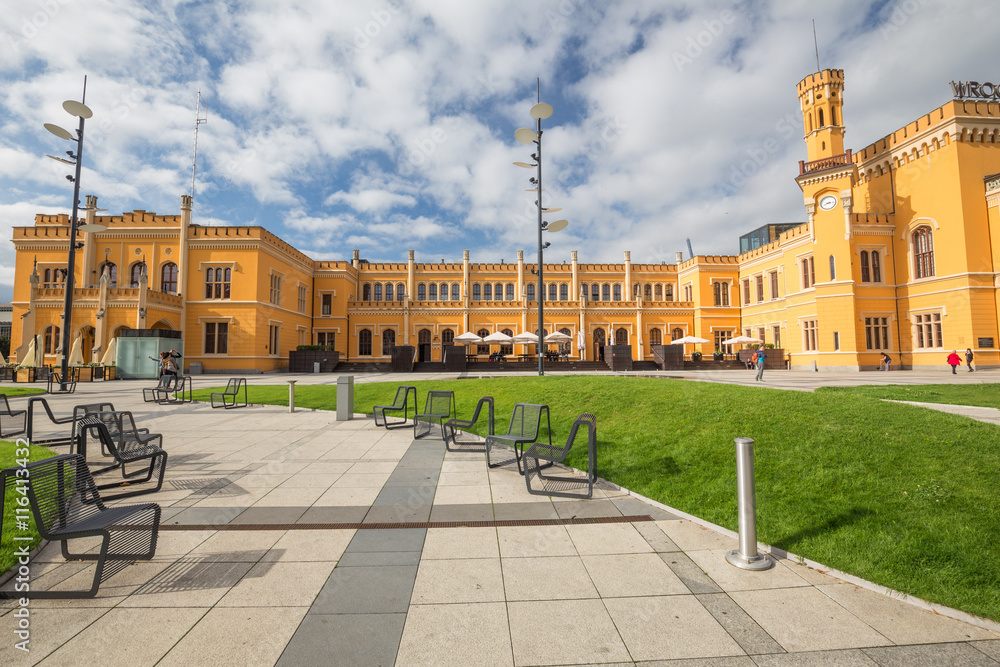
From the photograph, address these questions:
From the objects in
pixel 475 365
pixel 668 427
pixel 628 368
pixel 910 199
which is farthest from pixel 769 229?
pixel 668 427

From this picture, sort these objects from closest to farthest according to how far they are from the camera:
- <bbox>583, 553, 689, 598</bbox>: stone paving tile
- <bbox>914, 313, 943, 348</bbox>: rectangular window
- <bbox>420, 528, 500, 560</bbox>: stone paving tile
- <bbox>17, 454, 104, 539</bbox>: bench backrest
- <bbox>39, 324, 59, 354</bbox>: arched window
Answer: <bbox>17, 454, 104, 539</bbox>: bench backrest < <bbox>583, 553, 689, 598</bbox>: stone paving tile < <bbox>420, 528, 500, 560</bbox>: stone paving tile < <bbox>914, 313, 943, 348</bbox>: rectangular window < <bbox>39, 324, 59, 354</bbox>: arched window

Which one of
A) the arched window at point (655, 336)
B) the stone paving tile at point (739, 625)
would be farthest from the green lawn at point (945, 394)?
the arched window at point (655, 336)

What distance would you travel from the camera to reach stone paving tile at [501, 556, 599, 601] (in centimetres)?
306

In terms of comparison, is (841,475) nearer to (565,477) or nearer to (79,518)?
(565,477)

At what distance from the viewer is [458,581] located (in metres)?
3.23

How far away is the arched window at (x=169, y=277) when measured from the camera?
101 feet

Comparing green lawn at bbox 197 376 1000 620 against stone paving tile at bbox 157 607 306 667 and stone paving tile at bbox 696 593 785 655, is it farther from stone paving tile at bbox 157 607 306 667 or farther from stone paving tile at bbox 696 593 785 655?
stone paving tile at bbox 157 607 306 667

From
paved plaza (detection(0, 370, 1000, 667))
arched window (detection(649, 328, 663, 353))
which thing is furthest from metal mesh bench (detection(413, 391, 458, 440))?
arched window (detection(649, 328, 663, 353))

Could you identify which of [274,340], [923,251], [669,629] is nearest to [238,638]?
[669,629]

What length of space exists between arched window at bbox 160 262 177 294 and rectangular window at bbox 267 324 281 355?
6917 millimetres

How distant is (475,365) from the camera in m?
30.5

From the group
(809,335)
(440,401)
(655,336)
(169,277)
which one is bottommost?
(440,401)

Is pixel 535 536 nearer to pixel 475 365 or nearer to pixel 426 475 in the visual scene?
pixel 426 475

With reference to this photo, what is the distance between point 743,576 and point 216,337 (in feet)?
112
